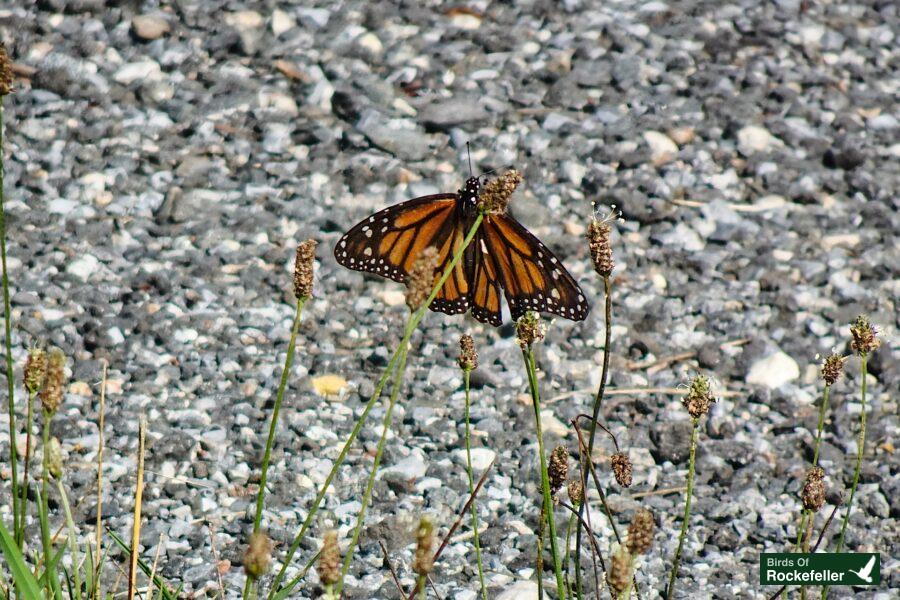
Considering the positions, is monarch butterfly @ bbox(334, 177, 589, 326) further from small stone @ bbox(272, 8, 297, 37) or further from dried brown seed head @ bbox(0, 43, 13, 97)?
small stone @ bbox(272, 8, 297, 37)

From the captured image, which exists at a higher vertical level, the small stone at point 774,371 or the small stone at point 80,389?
the small stone at point 774,371

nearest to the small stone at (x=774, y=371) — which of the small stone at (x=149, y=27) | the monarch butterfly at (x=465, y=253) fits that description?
the monarch butterfly at (x=465, y=253)

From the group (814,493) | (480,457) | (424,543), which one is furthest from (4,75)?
(480,457)

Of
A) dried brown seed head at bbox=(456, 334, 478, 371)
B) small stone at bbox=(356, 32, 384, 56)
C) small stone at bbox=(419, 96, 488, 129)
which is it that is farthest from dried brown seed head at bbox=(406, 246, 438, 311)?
small stone at bbox=(356, 32, 384, 56)

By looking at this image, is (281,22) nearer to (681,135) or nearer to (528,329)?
(681,135)

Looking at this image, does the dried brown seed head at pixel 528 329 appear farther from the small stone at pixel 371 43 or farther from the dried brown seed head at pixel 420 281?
the small stone at pixel 371 43

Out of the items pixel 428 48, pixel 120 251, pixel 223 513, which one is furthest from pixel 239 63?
pixel 223 513

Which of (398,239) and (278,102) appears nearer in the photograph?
(398,239)
